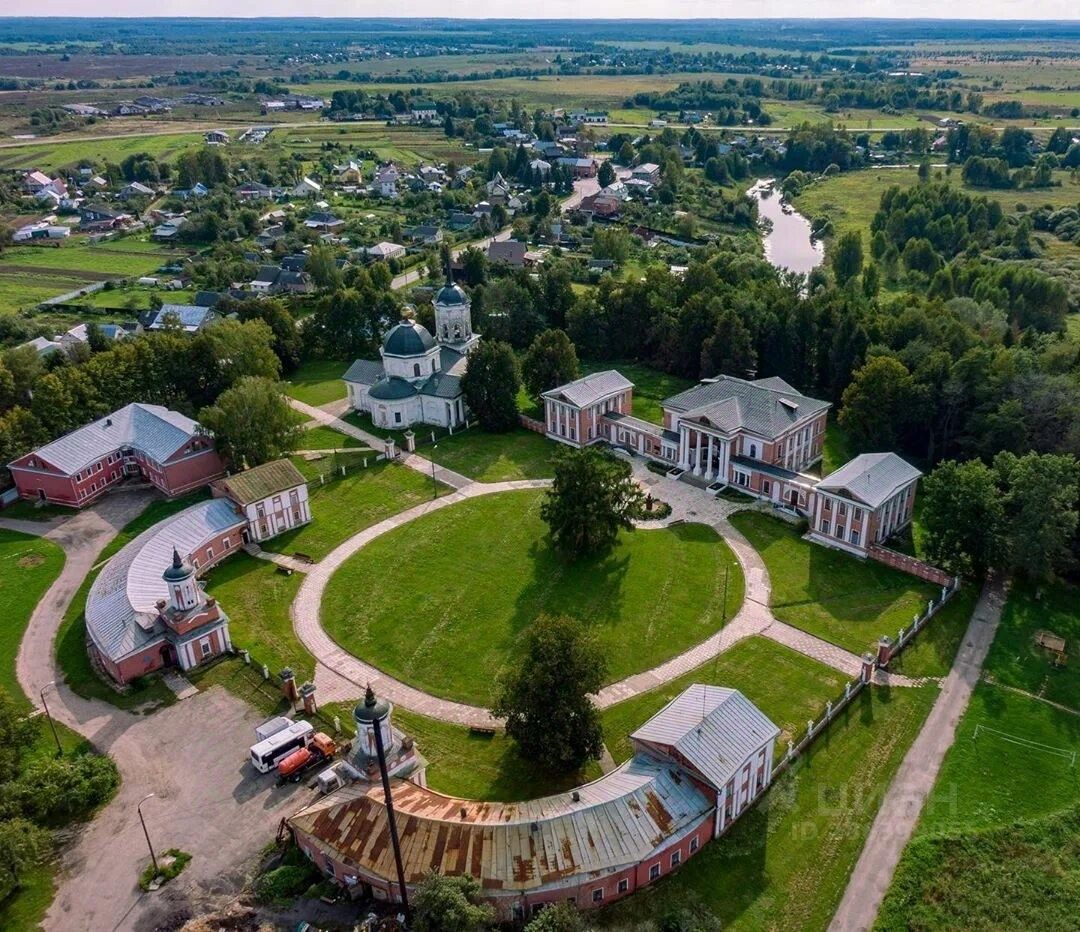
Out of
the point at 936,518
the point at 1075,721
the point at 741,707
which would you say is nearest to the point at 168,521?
the point at 741,707

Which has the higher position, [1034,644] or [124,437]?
[124,437]

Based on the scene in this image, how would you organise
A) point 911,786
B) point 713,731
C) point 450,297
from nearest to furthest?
point 713,731 < point 911,786 < point 450,297

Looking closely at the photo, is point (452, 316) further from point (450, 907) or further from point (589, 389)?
point (450, 907)

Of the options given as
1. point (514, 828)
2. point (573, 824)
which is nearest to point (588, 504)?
point (573, 824)

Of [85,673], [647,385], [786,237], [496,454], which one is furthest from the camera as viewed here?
[786,237]

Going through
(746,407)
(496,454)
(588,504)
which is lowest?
(496,454)
